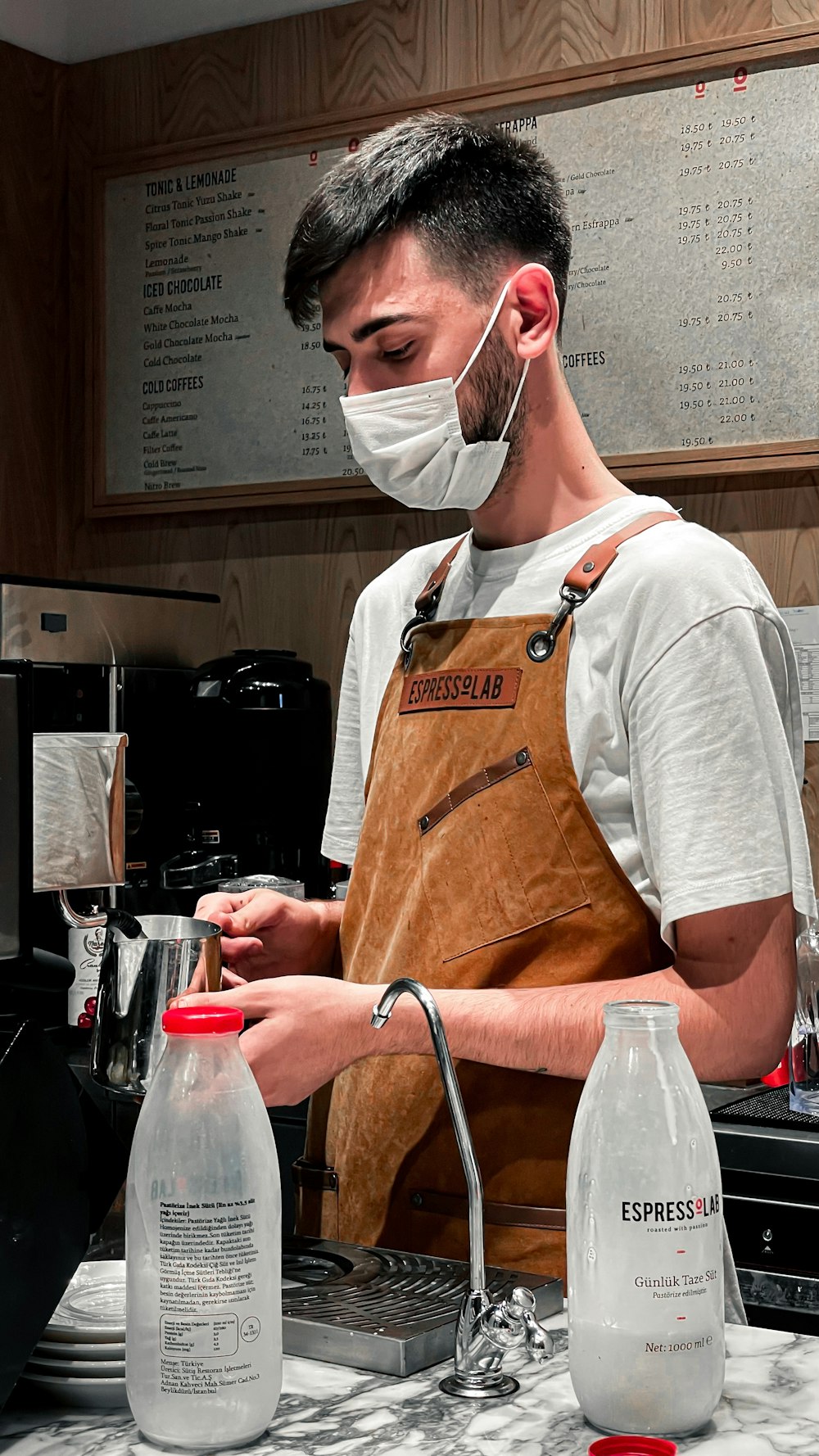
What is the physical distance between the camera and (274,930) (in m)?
1.57

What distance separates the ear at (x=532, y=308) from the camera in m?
1.47

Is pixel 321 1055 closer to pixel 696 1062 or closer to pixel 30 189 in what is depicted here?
pixel 696 1062

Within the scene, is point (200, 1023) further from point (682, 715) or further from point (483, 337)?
point (483, 337)

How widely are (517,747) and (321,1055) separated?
0.37m

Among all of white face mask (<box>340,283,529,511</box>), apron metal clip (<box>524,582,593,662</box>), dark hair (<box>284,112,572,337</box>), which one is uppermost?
dark hair (<box>284,112,572,337</box>)

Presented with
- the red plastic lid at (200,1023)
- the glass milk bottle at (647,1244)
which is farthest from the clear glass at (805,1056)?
the red plastic lid at (200,1023)

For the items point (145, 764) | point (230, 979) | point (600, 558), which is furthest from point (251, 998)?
point (145, 764)

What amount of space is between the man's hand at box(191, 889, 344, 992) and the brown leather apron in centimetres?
9

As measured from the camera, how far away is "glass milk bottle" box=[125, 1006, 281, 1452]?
34.0 inches

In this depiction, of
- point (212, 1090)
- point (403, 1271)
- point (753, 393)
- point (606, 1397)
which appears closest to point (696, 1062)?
point (403, 1271)

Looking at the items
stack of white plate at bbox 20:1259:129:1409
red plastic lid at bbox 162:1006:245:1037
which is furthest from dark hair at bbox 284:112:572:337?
stack of white plate at bbox 20:1259:129:1409

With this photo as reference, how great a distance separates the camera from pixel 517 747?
139cm

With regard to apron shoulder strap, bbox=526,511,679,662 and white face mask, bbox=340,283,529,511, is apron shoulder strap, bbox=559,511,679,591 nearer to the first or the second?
apron shoulder strap, bbox=526,511,679,662

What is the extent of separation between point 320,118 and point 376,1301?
2.51 m
